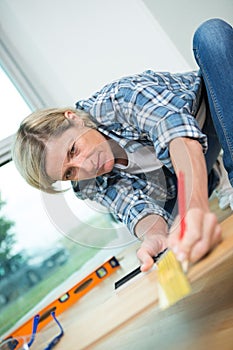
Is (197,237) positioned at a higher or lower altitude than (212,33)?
lower

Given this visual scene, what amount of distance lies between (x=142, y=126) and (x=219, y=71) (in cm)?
19

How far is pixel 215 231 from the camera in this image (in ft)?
1.37

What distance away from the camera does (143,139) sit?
3.11 feet

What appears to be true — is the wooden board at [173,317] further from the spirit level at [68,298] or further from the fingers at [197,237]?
the spirit level at [68,298]

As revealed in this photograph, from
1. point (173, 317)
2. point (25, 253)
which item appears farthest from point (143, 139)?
point (25, 253)

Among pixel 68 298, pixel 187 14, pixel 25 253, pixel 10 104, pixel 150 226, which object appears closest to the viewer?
pixel 150 226

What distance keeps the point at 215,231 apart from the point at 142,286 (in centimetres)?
24

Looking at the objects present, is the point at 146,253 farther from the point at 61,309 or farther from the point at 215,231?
the point at 61,309

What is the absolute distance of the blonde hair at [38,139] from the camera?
887 millimetres

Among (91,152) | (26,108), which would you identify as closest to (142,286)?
(91,152)

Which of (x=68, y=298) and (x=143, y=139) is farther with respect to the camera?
(x=68, y=298)

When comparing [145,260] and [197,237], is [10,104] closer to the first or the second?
[145,260]

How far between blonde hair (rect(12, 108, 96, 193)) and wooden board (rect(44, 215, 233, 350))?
0.34m

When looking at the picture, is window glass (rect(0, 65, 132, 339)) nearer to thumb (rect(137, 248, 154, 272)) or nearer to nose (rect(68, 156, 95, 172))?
nose (rect(68, 156, 95, 172))
